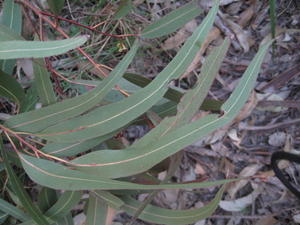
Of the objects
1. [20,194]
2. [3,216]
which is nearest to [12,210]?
[3,216]

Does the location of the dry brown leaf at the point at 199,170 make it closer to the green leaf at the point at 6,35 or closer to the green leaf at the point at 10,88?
the green leaf at the point at 10,88

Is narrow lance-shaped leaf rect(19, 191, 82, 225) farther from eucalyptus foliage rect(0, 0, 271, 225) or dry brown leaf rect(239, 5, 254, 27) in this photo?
dry brown leaf rect(239, 5, 254, 27)

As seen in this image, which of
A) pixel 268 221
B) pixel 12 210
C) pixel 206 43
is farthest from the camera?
pixel 206 43

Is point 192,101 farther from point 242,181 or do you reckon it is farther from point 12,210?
point 242,181

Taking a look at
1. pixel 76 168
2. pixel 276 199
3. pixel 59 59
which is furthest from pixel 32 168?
pixel 276 199

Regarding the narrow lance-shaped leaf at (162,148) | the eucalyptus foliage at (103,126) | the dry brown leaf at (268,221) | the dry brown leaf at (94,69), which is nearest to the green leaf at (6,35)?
the eucalyptus foliage at (103,126)

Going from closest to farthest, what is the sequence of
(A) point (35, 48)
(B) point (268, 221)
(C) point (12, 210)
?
(A) point (35, 48), (C) point (12, 210), (B) point (268, 221)
